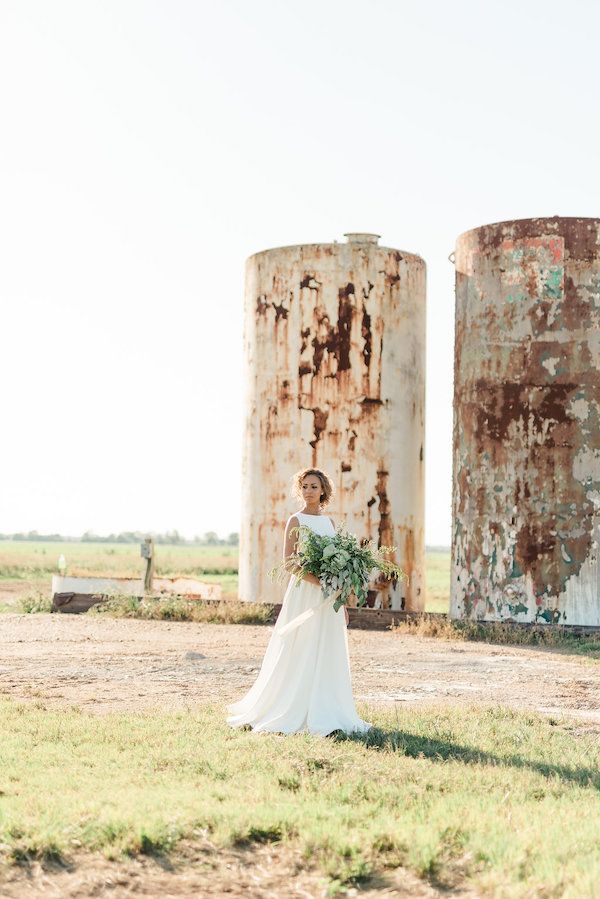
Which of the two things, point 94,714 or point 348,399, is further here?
point 348,399

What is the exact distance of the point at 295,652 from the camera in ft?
28.1

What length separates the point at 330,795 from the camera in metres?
6.15

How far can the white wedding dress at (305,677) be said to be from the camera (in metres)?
8.29

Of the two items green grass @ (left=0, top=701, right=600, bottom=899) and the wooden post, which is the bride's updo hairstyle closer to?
green grass @ (left=0, top=701, right=600, bottom=899)

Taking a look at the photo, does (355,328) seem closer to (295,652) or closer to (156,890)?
(295,652)

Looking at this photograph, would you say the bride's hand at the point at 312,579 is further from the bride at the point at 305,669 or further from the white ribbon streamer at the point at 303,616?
the white ribbon streamer at the point at 303,616

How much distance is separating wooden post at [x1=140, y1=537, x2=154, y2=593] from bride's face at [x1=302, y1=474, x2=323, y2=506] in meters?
12.1

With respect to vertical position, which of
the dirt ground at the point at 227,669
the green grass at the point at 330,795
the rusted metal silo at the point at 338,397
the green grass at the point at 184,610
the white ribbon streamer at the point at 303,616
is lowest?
the green grass at the point at 330,795

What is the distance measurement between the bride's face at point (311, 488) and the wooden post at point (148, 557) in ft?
39.7

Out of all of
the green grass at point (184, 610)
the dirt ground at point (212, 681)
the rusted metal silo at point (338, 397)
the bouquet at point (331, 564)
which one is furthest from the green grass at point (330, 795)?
the rusted metal silo at point (338, 397)

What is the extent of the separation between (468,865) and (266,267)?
14775 mm

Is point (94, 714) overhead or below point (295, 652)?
below

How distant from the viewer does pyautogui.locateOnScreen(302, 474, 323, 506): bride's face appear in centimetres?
878

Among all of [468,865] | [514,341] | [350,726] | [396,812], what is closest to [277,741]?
[350,726]
